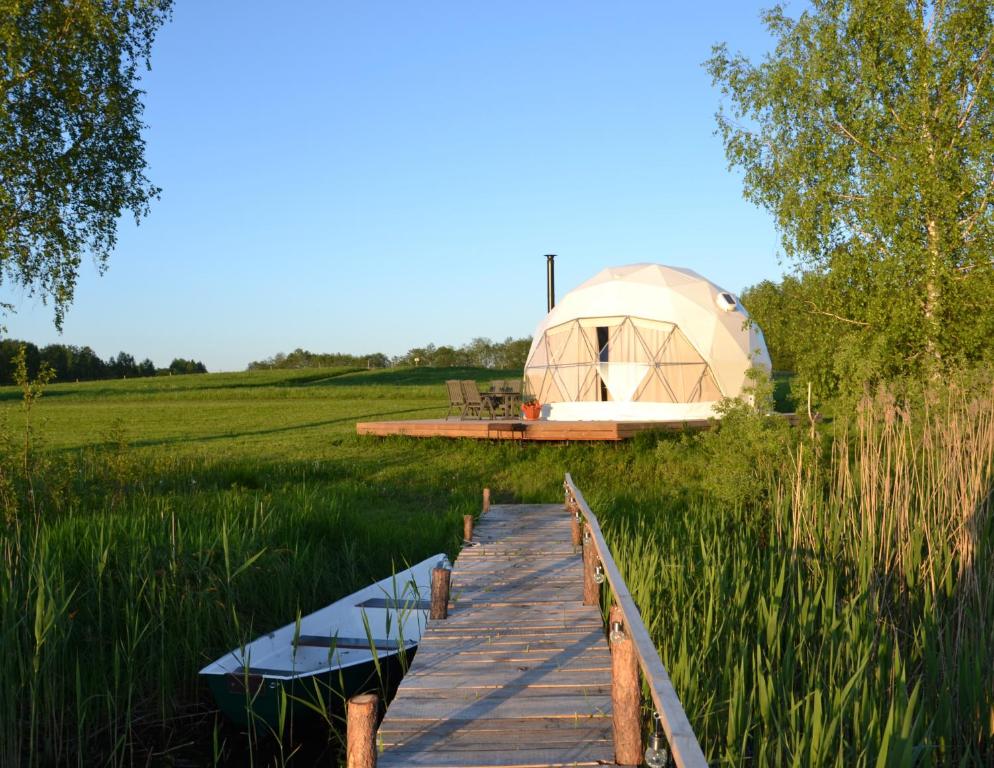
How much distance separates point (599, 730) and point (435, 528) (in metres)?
5.20

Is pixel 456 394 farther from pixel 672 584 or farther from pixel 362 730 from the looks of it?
pixel 362 730

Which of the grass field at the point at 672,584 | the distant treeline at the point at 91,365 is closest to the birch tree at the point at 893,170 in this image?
the grass field at the point at 672,584

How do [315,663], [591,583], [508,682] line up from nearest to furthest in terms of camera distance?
[508,682]
[315,663]
[591,583]

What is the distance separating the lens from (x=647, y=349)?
18656 millimetres

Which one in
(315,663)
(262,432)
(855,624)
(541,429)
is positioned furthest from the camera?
(262,432)

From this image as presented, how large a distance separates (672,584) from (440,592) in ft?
4.83

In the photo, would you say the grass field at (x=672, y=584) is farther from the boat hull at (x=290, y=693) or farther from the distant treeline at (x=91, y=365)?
the distant treeline at (x=91, y=365)

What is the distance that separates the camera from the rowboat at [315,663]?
4391mm

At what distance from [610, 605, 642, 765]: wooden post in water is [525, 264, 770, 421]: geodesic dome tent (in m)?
15.1

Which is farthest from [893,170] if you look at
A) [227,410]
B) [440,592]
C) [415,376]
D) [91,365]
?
[91,365]

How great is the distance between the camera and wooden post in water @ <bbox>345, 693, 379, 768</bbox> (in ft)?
8.63

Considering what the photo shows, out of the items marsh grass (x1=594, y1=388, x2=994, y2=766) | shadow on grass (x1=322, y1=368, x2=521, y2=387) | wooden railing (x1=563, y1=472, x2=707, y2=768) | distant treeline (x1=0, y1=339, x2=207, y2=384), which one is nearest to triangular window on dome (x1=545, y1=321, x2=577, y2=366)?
marsh grass (x1=594, y1=388, x2=994, y2=766)

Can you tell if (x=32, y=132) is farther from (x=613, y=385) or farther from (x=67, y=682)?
(x=613, y=385)

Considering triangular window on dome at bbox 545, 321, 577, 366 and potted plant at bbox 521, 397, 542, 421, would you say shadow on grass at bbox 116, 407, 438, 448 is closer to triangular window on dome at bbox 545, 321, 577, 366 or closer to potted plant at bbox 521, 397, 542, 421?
triangular window on dome at bbox 545, 321, 577, 366
